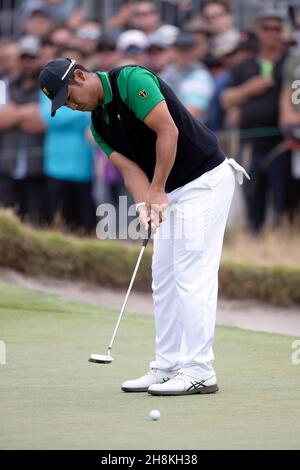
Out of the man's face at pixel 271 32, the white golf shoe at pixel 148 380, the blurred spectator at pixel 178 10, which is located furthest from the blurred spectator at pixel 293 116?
the white golf shoe at pixel 148 380

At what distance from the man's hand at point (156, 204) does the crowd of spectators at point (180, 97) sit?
691cm

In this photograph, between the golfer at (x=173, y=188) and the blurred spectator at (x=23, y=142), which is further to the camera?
the blurred spectator at (x=23, y=142)

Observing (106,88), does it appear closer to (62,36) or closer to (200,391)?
(200,391)

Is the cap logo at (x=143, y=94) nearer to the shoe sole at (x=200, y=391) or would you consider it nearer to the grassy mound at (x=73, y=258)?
the shoe sole at (x=200, y=391)

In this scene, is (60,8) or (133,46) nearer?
(133,46)

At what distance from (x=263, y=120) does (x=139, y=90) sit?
7650 mm

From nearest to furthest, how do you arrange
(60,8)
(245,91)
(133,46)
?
(245,91) < (133,46) < (60,8)

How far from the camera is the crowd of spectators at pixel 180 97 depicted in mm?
14219

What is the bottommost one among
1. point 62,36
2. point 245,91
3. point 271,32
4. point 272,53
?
point 245,91

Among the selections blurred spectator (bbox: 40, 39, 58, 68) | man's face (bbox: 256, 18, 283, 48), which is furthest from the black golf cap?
blurred spectator (bbox: 40, 39, 58, 68)

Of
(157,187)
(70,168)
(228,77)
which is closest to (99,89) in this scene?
(157,187)

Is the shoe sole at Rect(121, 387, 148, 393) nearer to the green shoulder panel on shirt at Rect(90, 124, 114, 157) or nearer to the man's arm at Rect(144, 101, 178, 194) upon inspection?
the man's arm at Rect(144, 101, 178, 194)

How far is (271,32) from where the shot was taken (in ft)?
46.6

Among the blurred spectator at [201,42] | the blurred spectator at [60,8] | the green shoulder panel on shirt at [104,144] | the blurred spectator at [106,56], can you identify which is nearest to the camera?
the green shoulder panel on shirt at [104,144]
